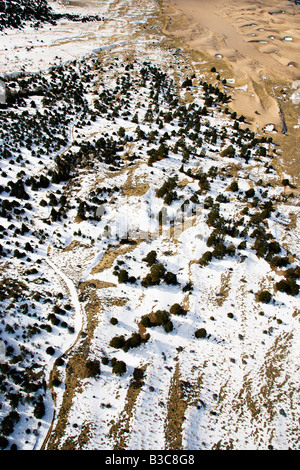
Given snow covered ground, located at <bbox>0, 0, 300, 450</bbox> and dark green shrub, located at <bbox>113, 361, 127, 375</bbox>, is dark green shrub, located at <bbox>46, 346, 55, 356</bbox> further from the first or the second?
dark green shrub, located at <bbox>113, 361, 127, 375</bbox>

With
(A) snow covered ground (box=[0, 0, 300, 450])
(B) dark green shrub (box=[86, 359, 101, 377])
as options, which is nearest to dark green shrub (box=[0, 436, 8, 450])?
(A) snow covered ground (box=[0, 0, 300, 450])

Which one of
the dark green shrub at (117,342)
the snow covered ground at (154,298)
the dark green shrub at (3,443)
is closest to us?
the dark green shrub at (3,443)

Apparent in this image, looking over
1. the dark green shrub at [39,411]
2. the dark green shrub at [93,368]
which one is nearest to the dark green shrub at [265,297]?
the dark green shrub at [93,368]

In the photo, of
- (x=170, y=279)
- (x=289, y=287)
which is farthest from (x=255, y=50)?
(x=170, y=279)

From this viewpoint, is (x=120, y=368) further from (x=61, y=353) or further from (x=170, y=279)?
(x=170, y=279)

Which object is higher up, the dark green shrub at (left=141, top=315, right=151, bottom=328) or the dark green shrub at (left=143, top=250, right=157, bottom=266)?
the dark green shrub at (left=143, top=250, right=157, bottom=266)

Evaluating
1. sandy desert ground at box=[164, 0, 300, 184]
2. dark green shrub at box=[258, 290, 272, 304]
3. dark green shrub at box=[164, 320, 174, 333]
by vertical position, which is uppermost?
sandy desert ground at box=[164, 0, 300, 184]

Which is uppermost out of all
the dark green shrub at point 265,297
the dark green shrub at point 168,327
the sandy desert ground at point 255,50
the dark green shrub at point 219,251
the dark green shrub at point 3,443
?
the sandy desert ground at point 255,50

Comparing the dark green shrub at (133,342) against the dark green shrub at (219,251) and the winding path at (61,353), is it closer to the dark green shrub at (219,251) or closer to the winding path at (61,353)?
Answer: the winding path at (61,353)
